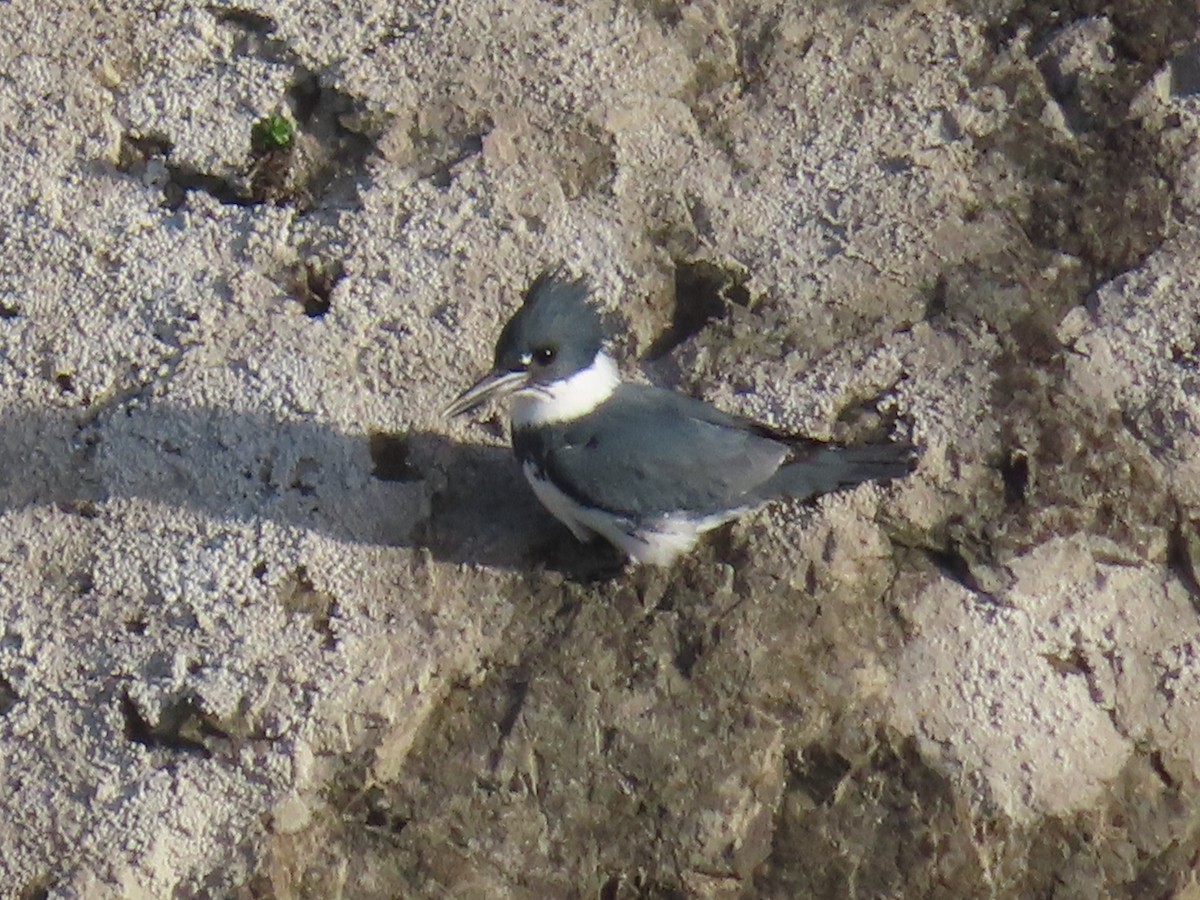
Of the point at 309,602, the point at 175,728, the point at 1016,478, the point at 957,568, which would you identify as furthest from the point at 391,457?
the point at 1016,478

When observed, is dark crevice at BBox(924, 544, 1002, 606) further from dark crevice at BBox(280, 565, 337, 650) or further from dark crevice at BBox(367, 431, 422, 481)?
dark crevice at BBox(280, 565, 337, 650)

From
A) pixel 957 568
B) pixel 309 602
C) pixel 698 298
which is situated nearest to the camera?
pixel 309 602

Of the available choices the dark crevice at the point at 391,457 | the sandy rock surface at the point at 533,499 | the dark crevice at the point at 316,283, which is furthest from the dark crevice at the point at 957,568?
the dark crevice at the point at 316,283

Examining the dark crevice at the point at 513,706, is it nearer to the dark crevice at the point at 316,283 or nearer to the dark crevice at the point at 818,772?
the dark crevice at the point at 818,772

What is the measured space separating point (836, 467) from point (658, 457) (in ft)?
1.50

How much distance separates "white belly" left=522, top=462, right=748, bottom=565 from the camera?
437 centimetres

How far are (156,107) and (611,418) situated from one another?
162 centimetres

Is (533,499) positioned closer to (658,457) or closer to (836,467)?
(658,457)

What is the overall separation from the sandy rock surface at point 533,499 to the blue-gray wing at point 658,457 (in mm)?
177

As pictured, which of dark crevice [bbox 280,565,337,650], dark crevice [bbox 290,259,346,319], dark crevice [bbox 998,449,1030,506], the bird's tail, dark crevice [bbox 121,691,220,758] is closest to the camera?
dark crevice [bbox 121,691,220,758]

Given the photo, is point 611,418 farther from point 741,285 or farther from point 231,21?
point 231,21

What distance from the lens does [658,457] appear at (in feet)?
14.5

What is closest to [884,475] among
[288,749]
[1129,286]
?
[1129,286]

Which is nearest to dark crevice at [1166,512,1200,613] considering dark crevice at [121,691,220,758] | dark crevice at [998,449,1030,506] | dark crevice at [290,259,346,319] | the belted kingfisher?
dark crevice at [998,449,1030,506]
